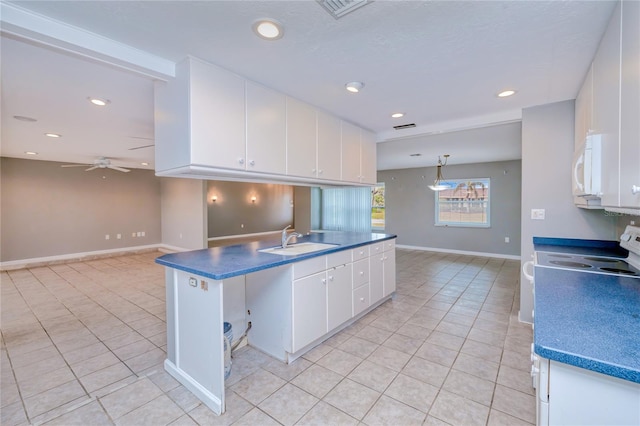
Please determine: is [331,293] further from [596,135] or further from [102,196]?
[102,196]

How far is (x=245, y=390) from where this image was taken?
6.40 ft

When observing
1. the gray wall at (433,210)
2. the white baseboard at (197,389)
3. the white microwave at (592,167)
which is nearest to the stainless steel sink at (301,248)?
the white baseboard at (197,389)

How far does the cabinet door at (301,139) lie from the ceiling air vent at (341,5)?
1253 millimetres

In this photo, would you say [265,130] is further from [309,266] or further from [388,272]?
[388,272]

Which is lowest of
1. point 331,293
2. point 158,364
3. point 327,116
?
point 158,364

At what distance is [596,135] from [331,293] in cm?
216

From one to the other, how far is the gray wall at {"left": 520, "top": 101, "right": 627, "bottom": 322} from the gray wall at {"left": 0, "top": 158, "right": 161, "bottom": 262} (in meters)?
8.33

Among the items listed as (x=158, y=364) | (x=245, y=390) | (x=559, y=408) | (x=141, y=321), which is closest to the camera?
(x=559, y=408)

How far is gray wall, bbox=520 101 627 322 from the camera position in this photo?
108 inches

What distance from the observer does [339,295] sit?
274cm

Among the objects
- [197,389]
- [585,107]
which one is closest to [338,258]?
[197,389]

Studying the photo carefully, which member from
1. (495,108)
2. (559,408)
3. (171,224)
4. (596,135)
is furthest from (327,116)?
(171,224)

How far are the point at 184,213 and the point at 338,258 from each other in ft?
→ 18.8

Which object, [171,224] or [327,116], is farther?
[171,224]
